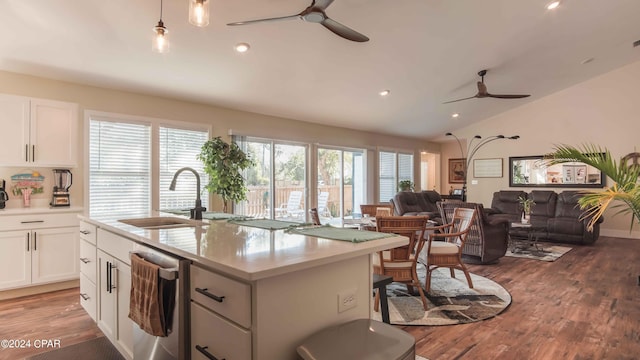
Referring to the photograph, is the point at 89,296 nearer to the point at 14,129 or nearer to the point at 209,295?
the point at 209,295

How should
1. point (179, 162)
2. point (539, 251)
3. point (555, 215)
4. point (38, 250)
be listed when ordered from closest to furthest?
point (38, 250)
point (179, 162)
point (539, 251)
point (555, 215)

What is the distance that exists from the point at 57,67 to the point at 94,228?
2332mm

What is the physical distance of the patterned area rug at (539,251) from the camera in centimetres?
563

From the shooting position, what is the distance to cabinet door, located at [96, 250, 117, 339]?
2.29m

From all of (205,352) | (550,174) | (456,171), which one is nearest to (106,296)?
(205,352)

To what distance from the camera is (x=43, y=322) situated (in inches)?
123

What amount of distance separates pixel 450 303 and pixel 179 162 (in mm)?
4093

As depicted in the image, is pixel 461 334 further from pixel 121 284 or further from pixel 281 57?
pixel 281 57

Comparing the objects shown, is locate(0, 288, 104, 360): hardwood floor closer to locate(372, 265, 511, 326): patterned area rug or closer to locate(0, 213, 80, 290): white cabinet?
locate(0, 213, 80, 290): white cabinet

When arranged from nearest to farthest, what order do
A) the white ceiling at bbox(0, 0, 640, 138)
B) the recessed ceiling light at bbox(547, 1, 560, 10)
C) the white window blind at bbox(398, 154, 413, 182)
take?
1. the white ceiling at bbox(0, 0, 640, 138)
2. the recessed ceiling light at bbox(547, 1, 560, 10)
3. the white window blind at bbox(398, 154, 413, 182)

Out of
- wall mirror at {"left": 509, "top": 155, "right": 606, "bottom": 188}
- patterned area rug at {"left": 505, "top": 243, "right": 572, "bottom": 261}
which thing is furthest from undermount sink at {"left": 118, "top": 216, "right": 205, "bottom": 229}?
wall mirror at {"left": 509, "top": 155, "right": 606, "bottom": 188}

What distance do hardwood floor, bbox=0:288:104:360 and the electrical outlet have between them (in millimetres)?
2474

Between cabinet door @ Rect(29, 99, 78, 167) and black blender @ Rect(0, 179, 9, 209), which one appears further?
cabinet door @ Rect(29, 99, 78, 167)

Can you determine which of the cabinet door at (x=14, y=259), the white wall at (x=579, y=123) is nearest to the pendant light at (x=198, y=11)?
the cabinet door at (x=14, y=259)
